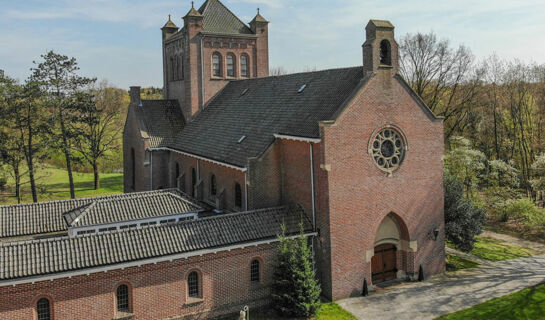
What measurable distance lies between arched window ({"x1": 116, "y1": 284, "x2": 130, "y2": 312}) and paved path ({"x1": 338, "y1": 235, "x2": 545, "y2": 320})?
9382mm

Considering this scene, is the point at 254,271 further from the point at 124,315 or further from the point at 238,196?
the point at 238,196

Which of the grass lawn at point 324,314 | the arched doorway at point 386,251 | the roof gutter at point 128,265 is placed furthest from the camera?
the arched doorway at point 386,251

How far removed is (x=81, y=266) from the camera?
56.9 feet

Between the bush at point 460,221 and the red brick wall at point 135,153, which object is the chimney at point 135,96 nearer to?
the red brick wall at point 135,153

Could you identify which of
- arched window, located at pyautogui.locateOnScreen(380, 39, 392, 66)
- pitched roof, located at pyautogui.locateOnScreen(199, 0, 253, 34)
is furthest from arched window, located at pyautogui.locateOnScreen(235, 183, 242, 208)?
pitched roof, located at pyautogui.locateOnScreen(199, 0, 253, 34)

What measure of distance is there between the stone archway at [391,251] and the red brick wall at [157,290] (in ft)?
19.2

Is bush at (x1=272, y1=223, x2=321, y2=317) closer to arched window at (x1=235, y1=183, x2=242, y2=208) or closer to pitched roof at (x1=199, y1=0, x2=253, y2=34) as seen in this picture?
arched window at (x1=235, y1=183, x2=242, y2=208)

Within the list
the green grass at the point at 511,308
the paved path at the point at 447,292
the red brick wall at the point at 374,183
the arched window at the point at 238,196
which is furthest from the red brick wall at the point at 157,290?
the green grass at the point at 511,308

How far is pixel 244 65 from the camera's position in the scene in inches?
1522

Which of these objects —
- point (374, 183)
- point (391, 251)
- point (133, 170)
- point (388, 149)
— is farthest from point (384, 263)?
point (133, 170)

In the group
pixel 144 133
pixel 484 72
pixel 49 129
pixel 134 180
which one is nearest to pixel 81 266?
pixel 144 133

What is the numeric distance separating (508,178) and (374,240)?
19.2m

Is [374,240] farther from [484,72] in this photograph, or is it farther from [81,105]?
[81,105]

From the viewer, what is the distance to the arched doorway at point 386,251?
76.7ft
